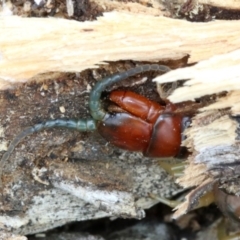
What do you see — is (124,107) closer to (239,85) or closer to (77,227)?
(239,85)

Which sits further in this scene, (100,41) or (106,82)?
(106,82)

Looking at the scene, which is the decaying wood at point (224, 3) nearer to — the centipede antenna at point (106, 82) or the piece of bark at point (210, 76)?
the piece of bark at point (210, 76)

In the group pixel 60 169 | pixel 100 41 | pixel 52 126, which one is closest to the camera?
pixel 100 41

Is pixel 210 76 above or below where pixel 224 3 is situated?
below


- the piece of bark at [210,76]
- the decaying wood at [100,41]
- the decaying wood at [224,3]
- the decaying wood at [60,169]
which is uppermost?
the decaying wood at [224,3]

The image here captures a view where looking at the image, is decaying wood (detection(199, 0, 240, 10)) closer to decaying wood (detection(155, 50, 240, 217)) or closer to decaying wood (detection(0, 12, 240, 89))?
decaying wood (detection(0, 12, 240, 89))

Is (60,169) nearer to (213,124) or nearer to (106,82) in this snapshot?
(106,82)

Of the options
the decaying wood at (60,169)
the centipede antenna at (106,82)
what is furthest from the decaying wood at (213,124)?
the decaying wood at (60,169)

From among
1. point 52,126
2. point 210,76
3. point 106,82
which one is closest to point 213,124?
point 210,76
